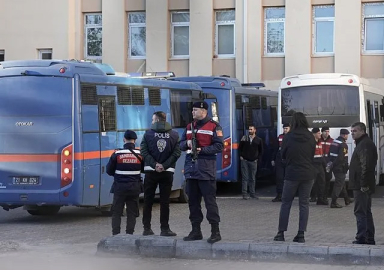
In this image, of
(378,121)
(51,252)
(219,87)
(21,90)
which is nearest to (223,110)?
(219,87)

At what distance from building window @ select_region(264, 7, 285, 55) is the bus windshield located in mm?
8486

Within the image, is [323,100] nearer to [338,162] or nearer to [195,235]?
[338,162]

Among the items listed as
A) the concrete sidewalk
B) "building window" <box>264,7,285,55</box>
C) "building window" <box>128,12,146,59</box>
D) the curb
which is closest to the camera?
the curb

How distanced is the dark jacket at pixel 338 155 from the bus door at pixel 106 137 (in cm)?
509

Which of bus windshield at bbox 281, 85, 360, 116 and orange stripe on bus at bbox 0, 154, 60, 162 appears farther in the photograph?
bus windshield at bbox 281, 85, 360, 116

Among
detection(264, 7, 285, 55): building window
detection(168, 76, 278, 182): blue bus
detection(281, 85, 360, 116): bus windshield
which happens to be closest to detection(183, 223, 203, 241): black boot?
detection(281, 85, 360, 116): bus windshield

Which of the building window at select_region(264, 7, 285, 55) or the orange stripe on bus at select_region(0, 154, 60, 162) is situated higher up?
the building window at select_region(264, 7, 285, 55)

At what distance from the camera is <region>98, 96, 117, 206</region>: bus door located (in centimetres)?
1881

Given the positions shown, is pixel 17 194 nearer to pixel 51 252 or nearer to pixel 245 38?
pixel 51 252

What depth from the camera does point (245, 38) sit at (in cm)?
3303

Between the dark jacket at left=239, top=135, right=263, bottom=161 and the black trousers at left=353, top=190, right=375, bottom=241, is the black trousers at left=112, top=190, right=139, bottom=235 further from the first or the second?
the dark jacket at left=239, top=135, right=263, bottom=161

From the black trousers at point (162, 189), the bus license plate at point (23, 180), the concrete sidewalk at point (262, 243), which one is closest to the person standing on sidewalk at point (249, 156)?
the concrete sidewalk at point (262, 243)

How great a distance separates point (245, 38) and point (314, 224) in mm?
16501

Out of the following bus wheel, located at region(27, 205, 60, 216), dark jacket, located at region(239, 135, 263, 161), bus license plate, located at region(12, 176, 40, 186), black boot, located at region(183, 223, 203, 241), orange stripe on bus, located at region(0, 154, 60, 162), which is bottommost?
bus wheel, located at region(27, 205, 60, 216)
